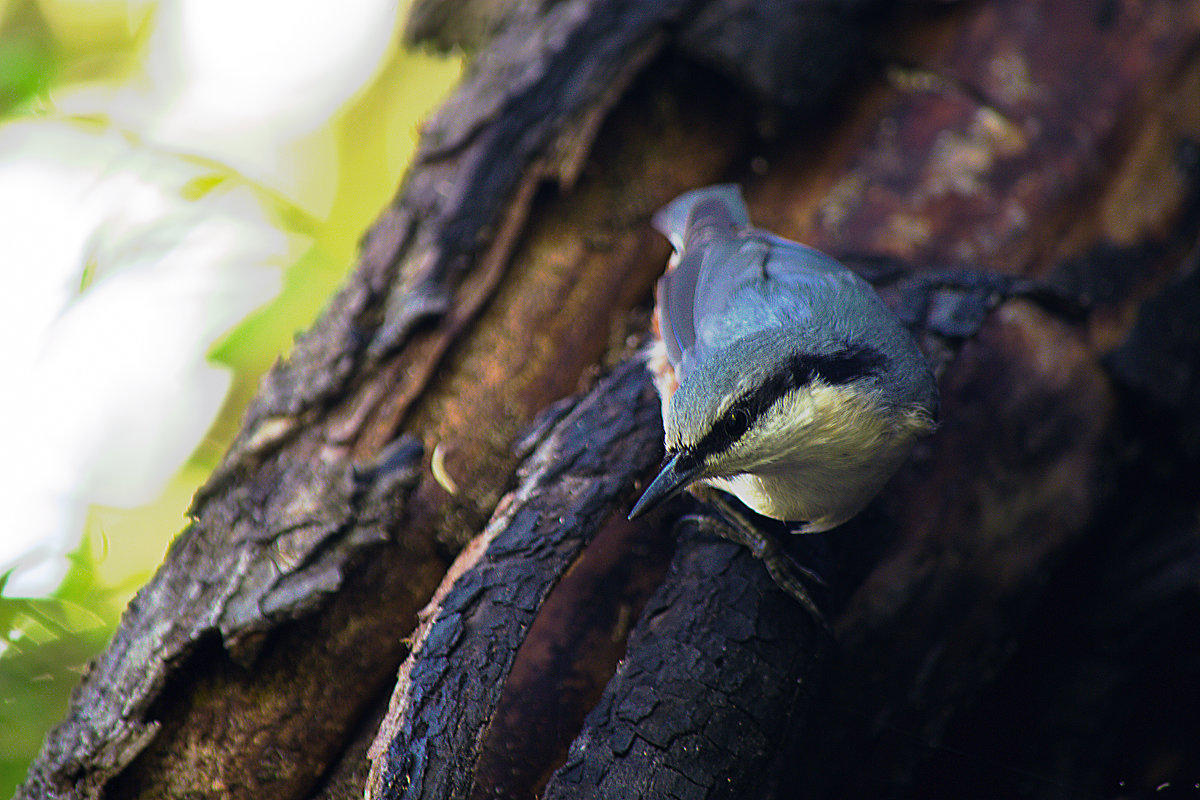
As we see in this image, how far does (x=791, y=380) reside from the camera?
173 centimetres

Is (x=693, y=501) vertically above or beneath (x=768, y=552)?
above

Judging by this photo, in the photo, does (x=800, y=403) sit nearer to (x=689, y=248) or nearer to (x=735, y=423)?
(x=735, y=423)

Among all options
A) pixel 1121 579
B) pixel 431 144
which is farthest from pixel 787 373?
pixel 431 144

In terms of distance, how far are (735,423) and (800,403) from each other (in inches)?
6.7

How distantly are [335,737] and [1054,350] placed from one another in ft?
6.89

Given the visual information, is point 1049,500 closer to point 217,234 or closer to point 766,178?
point 766,178

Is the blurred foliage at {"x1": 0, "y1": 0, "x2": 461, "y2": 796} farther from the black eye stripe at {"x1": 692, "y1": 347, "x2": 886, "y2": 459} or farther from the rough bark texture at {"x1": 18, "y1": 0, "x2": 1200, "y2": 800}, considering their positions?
the black eye stripe at {"x1": 692, "y1": 347, "x2": 886, "y2": 459}

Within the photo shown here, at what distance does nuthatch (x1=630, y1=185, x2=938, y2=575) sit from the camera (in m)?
1.65

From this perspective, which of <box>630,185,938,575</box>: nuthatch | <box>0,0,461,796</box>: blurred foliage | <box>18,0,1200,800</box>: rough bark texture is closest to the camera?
<box>18,0,1200,800</box>: rough bark texture

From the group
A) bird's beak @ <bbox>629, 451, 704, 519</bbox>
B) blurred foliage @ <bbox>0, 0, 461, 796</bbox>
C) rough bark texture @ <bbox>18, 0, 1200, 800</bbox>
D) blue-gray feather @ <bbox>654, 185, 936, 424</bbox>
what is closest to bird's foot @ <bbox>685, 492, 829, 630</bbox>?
rough bark texture @ <bbox>18, 0, 1200, 800</bbox>

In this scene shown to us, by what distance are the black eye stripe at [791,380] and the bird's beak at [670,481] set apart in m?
0.03

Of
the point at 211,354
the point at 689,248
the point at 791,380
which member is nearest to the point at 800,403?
the point at 791,380

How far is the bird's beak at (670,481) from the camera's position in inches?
63.6

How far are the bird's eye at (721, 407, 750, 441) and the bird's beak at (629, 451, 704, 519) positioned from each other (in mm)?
91
